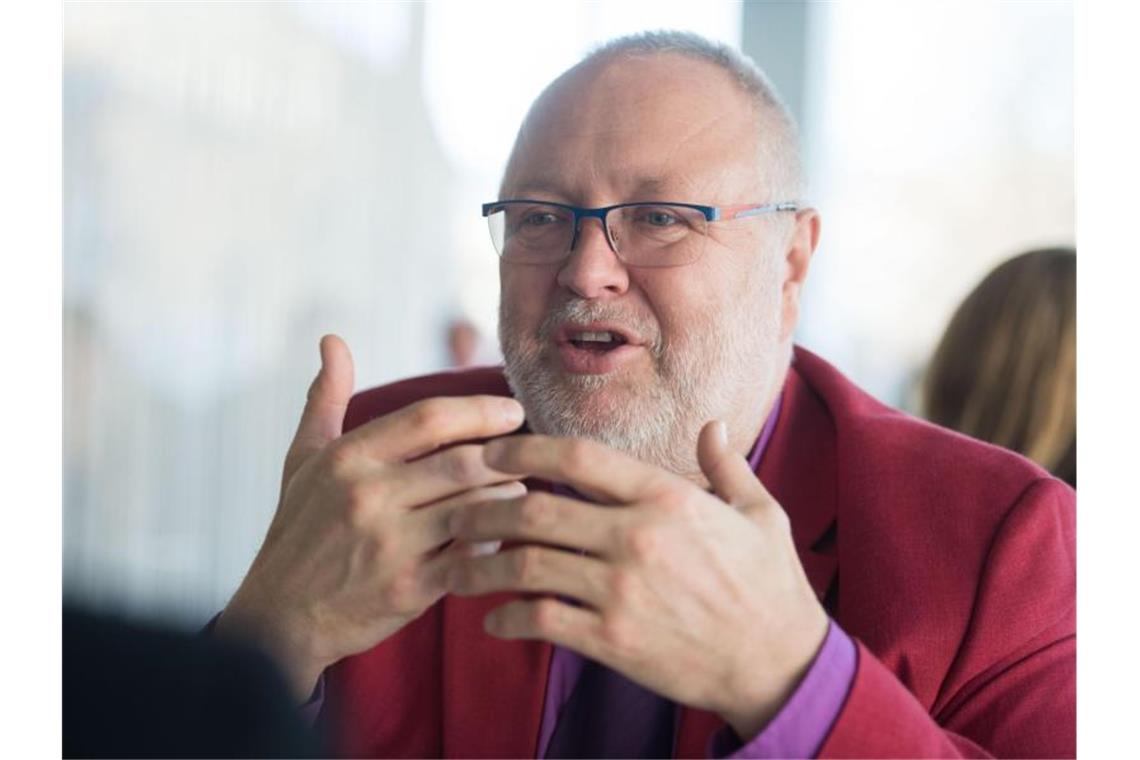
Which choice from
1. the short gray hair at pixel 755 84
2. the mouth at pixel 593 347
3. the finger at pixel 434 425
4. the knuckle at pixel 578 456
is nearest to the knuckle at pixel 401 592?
the finger at pixel 434 425

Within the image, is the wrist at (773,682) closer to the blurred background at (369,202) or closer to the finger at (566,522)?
the finger at (566,522)

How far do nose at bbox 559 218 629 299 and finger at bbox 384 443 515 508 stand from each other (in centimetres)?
30

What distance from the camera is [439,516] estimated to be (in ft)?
3.02

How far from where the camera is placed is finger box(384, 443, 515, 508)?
35.0 inches

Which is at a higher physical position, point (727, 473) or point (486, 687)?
point (727, 473)

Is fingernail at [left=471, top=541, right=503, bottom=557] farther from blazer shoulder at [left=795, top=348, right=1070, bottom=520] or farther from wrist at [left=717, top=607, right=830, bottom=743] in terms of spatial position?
blazer shoulder at [left=795, top=348, right=1070, bottom=520]

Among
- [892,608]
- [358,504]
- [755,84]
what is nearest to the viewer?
[358,504]

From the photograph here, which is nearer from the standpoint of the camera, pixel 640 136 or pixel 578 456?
pixel 578 456

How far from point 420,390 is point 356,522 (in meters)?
0.35

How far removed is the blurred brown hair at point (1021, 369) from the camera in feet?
3.91

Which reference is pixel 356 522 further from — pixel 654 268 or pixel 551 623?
pixel 654 268

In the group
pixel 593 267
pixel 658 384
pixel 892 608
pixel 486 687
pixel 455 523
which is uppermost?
pixel 593 267

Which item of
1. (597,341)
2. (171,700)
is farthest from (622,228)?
(171,700)

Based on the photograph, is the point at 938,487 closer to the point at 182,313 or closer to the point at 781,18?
the point at 781,18
